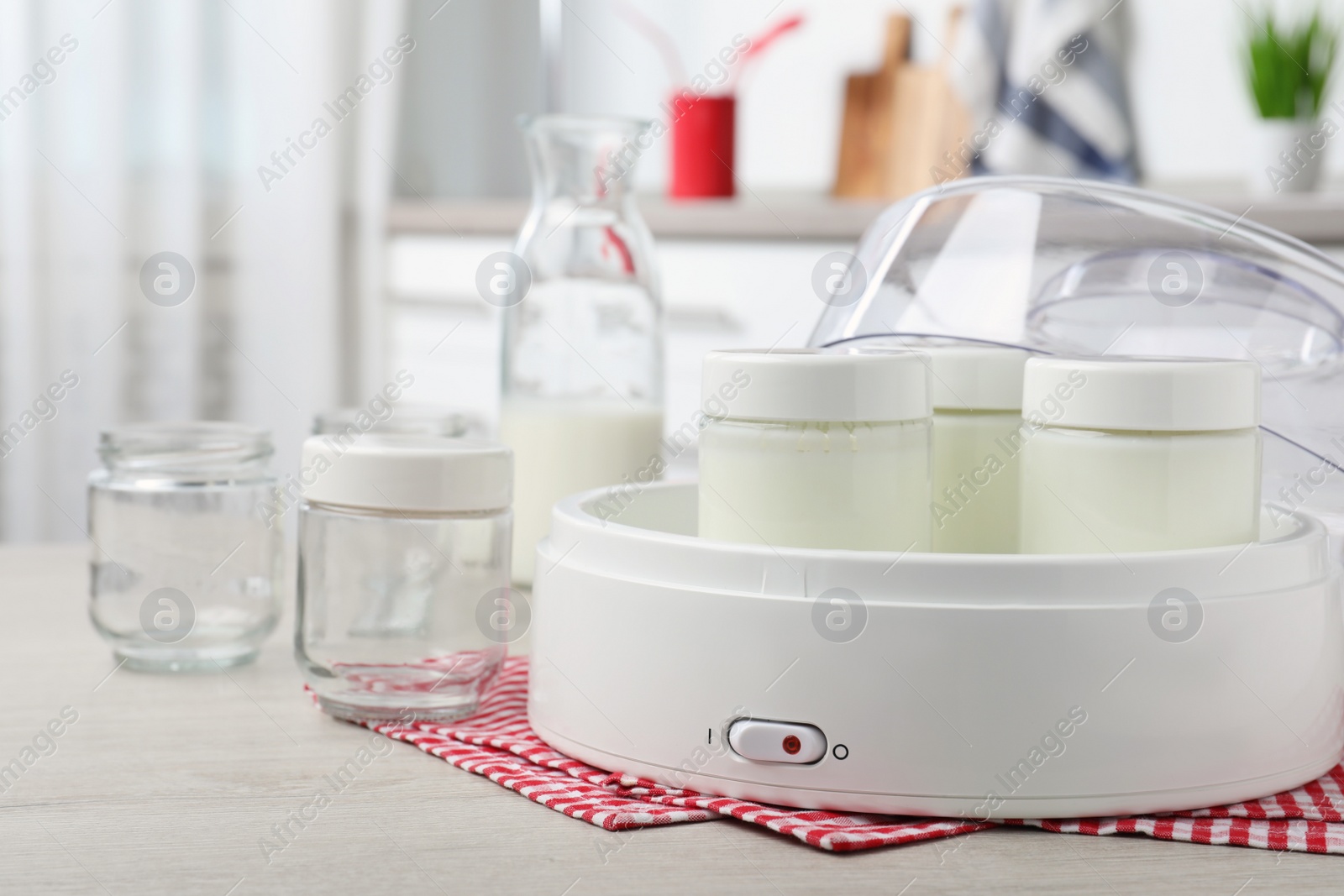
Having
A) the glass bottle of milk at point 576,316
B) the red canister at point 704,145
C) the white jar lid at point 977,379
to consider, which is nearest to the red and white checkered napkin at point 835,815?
the white jar lid at point 977,379

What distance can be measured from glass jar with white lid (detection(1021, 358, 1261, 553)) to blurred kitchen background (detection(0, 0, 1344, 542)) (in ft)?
4.02

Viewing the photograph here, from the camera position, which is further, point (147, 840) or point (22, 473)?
point (22, 473)

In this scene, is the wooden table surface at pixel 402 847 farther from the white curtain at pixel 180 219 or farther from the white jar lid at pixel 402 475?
the white curtain at pixel 180 219

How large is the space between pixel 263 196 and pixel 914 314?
1801 mm

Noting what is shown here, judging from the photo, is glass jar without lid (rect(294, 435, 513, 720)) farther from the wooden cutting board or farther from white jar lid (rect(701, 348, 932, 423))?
the wooden cutting board

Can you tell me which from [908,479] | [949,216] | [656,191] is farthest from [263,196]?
[908,479]

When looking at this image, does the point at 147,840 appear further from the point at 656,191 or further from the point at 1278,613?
the point at 656,191

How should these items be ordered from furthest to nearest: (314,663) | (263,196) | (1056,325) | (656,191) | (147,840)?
(656,191) < (263,196) < (1056,325) < (314,663) < (147,840)

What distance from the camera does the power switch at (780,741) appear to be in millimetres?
508

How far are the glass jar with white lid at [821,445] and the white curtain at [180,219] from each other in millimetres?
1594

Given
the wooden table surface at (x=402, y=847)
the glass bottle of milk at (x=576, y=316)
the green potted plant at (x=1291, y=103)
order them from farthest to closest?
the green potted plant at (x=1291, y=103) → the glass bottle of milk at (x=576, y=316) → the wooden table surface at (x=402, y=847)

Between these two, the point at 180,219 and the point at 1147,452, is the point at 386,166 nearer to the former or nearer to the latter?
the point at 180,219

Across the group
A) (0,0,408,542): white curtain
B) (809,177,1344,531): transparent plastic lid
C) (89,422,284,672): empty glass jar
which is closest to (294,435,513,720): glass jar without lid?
(89,422,284,672): empty glass jar

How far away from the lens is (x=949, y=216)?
30.7 inches
